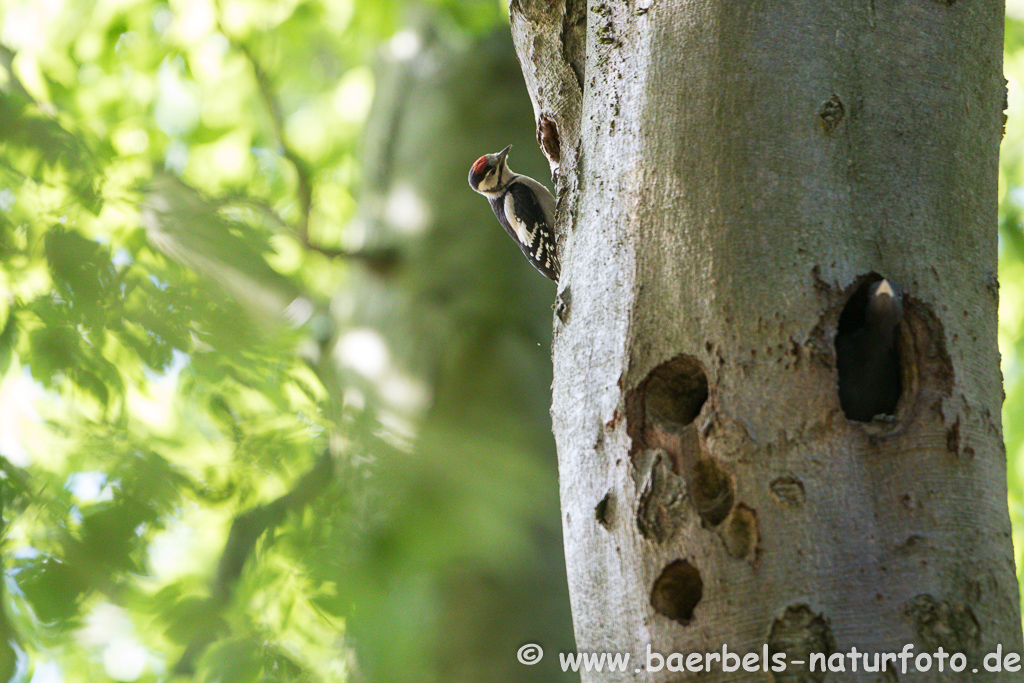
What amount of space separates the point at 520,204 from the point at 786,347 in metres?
3.01

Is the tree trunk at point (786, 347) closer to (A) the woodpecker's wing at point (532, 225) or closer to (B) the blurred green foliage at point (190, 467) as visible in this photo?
(B) the blurred green foliage at point (190, 467)

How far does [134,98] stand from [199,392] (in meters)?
4.22

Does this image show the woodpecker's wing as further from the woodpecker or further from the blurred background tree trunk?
the woodpecker

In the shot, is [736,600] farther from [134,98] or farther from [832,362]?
[134,98]

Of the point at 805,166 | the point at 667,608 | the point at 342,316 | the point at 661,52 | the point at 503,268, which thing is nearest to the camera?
the point at 667,608

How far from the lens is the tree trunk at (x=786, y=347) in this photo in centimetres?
124

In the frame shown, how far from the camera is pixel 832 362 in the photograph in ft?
4.44

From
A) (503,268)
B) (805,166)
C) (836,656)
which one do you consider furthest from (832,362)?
(503,268)

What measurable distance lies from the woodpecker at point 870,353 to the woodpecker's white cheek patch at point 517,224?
2590 millimetres

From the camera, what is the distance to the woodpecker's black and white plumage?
394cm
